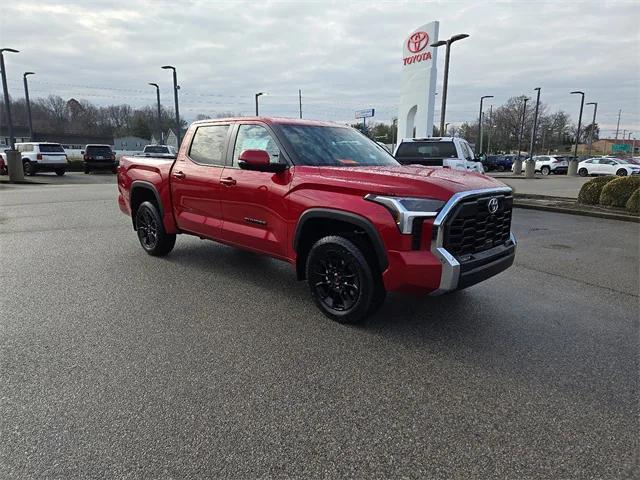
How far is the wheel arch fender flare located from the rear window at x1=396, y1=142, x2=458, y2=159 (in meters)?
9.45

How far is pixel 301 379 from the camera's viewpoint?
10.1 ft

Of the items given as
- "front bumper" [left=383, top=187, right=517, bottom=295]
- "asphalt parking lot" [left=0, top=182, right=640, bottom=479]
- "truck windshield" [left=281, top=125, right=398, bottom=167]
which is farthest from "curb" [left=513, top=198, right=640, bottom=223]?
"front bumper" [left=383, top=187, right=517, bottom=295]

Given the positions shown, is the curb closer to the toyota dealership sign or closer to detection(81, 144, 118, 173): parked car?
the toyota dealership sign

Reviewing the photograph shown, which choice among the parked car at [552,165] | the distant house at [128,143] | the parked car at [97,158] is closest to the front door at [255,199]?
the parked car at [97,158]

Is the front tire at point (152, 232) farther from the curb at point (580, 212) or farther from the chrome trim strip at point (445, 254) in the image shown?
the curb at point (580, 212)

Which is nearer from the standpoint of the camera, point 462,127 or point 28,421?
point 28,421

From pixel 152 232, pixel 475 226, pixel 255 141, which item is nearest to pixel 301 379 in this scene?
pixel 475 226

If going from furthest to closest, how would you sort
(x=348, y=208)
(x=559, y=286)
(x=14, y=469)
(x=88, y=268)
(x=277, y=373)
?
(x=88, y=268) < (x=559, y=286) < (x=348, y=208) < (x=277, y=373) < (x=14, y=469)

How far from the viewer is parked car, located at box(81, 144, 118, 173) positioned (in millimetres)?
27953

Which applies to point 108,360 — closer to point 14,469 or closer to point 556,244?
point 14,469

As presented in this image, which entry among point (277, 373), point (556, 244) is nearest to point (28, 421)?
point (277, 373)

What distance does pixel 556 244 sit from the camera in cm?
779

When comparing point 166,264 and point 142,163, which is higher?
point 142,163

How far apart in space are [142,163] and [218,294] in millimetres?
2726
